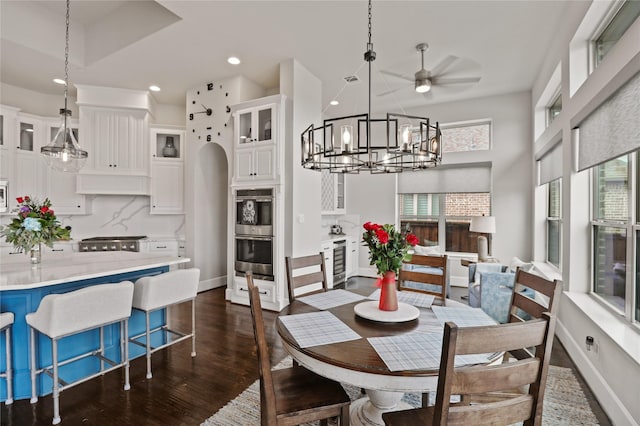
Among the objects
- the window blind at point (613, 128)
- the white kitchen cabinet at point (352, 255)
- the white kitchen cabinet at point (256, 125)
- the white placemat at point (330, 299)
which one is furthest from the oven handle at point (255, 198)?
the window blind at point (613, 128)

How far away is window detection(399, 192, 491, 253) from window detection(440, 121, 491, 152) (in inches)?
33.2

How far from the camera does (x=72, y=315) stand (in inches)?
81.7

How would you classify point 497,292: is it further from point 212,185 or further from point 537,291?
point 212,185

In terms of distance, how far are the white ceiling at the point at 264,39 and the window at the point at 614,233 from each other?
1.55m

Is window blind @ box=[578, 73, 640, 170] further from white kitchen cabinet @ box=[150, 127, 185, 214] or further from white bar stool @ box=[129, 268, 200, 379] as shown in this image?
white kitchen cabinet @ box=[150, 127, 185, 214]

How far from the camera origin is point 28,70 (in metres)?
4.39

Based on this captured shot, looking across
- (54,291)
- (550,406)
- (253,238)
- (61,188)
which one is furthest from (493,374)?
(61,188)

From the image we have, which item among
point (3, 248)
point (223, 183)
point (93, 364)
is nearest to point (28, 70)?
point (3, 248)

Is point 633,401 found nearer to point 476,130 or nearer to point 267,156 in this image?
point 267,156

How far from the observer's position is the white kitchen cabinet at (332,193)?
6062 mm

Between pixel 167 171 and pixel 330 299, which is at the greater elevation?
pixel 167 171

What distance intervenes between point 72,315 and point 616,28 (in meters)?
4.62

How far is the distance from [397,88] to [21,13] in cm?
491

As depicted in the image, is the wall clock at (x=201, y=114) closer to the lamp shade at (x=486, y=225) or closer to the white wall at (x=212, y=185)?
the white wall at (x=212, y=185)
